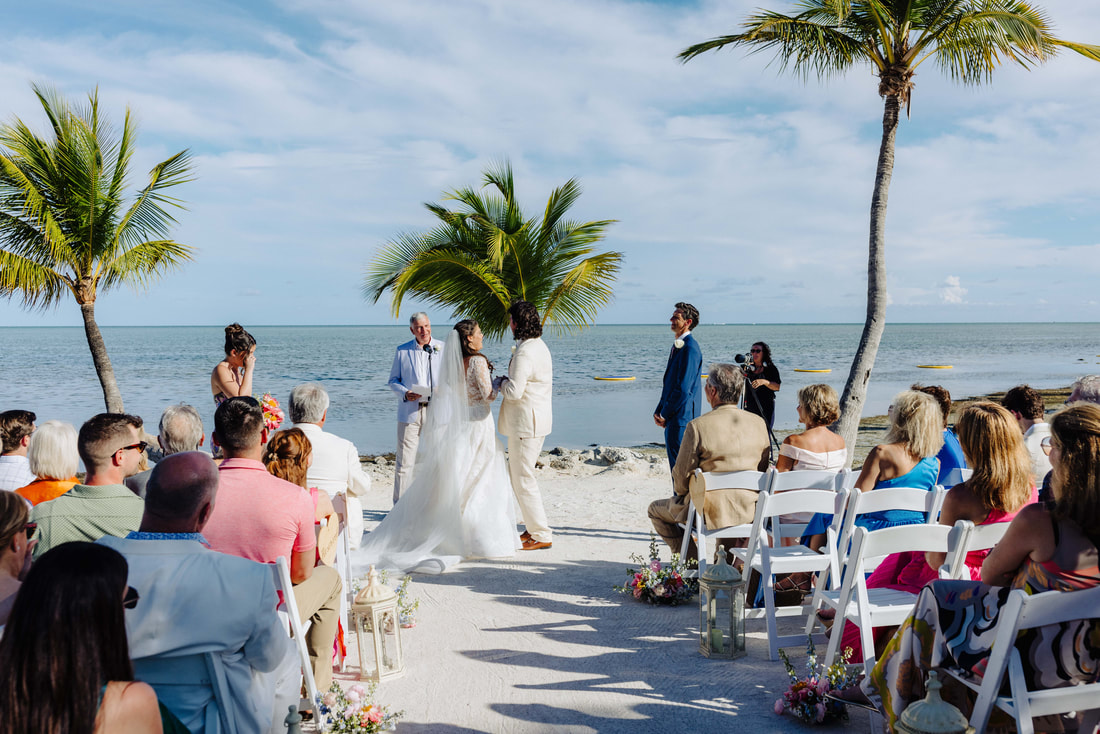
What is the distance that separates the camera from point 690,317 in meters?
7.57

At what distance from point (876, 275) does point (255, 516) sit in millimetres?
7977

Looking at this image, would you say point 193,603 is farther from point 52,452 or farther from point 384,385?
point 384,385

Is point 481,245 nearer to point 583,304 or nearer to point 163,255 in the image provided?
point 583,304

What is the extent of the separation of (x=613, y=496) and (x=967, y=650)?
22.1ft

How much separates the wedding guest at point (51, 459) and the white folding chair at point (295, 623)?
1.56m

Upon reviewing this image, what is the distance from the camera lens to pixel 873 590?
3945 millimetres

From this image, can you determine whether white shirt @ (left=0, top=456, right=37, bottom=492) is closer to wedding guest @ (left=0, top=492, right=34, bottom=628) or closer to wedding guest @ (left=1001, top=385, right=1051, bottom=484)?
wedding guest @ (left=0, top=492, right=34, bottom=628)

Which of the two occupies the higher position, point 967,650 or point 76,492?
point 76,492

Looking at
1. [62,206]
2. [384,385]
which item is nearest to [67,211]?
[62,206]

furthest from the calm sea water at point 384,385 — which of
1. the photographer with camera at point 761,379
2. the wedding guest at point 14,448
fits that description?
the wedding guest at point 14,448

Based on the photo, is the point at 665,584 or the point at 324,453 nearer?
the point at 324,453

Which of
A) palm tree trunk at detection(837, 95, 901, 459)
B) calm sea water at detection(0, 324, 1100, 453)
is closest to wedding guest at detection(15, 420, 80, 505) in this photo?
calm sea water at detection(0, 324, 1100, 453)

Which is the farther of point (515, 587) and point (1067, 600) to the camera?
point (515, 587)

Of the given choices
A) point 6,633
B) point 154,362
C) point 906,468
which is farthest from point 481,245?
point 154,362
